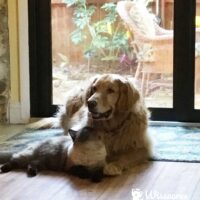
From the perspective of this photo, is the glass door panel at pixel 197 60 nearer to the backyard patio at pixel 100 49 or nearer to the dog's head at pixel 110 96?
the backyard patio at pixel 100 49

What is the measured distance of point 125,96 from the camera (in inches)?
119

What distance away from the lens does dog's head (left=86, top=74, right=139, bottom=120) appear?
2947mm

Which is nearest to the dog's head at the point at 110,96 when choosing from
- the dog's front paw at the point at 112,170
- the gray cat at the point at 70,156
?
the gray cat at the point at 70,156

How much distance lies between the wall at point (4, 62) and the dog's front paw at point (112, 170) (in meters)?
1.64

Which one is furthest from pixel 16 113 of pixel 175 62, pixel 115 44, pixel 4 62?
pixel 175 62

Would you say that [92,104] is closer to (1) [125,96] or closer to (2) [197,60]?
(1) [125,96]

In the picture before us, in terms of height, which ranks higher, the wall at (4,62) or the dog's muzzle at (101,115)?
the wall at (4,62)

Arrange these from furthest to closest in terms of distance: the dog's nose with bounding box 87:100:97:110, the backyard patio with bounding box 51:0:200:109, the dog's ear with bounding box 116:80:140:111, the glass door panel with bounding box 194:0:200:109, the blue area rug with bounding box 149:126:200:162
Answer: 1. the backyard patio with bounding box 51:0:200:109
2. the glass door panel with bounding box 194:0:200:109
3. the blue area rug with bounding box 149:126:200:162
4. the dog's ear with bounding box 116:80:140:111
5. the dog's nose with bounding box 87:100:97:110

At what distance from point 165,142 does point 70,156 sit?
949 mm

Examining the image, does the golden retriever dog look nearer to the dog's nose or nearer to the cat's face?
the dog's nose

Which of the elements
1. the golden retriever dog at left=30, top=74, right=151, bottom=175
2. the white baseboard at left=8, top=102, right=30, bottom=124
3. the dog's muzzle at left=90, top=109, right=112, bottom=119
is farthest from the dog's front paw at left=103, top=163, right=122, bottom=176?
the white baseboard at left=8, top=102, right=30, bottom=124

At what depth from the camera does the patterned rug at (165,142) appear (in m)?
3.18

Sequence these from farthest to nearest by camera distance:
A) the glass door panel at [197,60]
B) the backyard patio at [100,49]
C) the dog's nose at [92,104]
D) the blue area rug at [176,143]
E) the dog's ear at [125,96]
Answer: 1. the backyard patio at [100,49]
2. the glass door panel at [197,60]
3. the blue area rug at [176,143]
4. the dog's ear at [125,96]
5. the dog's nose at [92,104]

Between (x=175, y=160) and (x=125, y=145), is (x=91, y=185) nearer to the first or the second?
(x=125, y=145)
